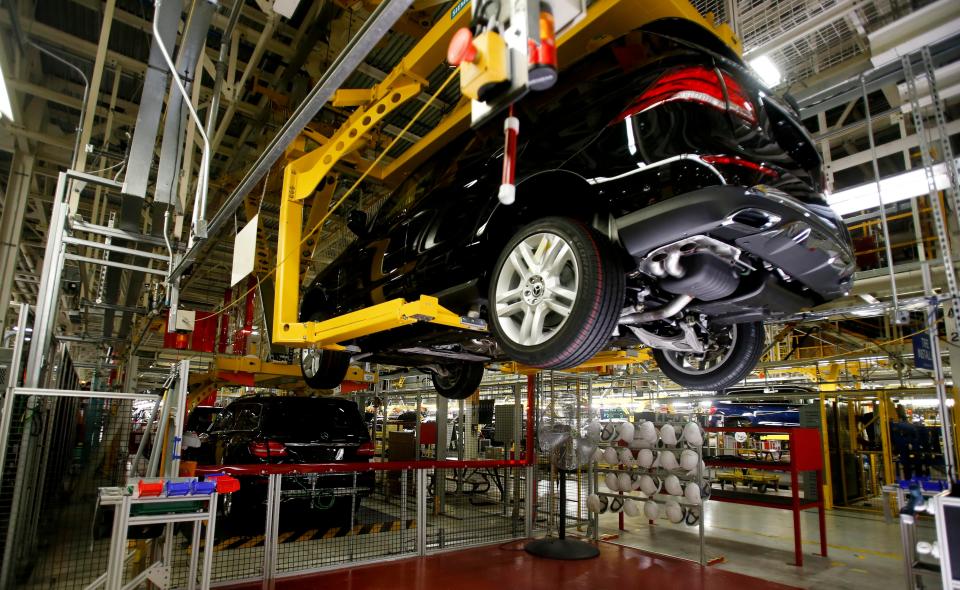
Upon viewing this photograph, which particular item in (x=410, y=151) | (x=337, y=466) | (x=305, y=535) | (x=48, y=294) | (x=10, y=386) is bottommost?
(x=305, y=535)

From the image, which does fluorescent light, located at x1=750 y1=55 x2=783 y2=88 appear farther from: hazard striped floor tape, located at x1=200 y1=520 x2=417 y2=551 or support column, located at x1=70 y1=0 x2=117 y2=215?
hazard striped floor tape, located at x1=200 y1=520 x2=417 y2=551

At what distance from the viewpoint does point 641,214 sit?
2.52 m

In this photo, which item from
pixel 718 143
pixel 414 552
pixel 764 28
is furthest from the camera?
pixel 414 552

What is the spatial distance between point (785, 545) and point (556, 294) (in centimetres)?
592

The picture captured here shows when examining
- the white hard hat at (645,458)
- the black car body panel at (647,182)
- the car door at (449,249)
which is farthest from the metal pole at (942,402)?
the white hard hat at (645,458)

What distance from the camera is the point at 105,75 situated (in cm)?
672

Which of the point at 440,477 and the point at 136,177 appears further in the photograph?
the point at 440,477

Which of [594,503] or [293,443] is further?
[293,443]

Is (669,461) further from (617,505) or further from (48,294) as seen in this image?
(48,294)

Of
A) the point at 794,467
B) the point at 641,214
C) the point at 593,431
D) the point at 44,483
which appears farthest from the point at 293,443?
the point at 794,467

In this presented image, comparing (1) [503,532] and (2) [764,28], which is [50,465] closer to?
(1) [503,532]

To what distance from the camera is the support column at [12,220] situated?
5871mm

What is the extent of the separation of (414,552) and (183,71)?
4781 millimetres

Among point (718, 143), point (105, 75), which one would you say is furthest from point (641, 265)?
point (105, 75)
